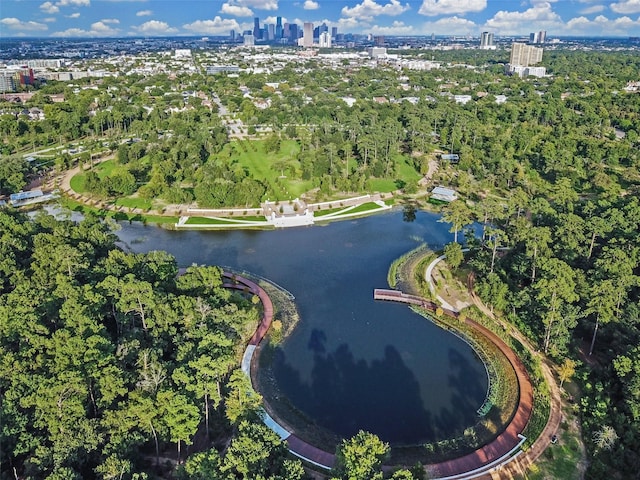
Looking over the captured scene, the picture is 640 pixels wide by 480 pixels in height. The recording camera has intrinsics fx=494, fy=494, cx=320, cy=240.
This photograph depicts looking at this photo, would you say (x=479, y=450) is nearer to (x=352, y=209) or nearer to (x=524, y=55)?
(x=352, y=209)

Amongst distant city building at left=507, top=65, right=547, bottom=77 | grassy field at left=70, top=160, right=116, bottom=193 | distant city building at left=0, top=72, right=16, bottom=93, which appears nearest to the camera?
grassy field at left=70, top=160, right=116, bottom=193

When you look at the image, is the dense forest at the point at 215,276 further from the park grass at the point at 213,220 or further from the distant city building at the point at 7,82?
the distant city building at the point at 7,82

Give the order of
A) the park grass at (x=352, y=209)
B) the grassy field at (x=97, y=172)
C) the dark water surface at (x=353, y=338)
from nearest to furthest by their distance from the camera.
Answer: the dark water surface at (x=353, y=338)
the park grass at (x=352, y=209)
the grassy field at (x=97, y=172)

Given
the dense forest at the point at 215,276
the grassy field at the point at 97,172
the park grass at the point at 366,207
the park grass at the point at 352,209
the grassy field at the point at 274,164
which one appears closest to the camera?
the dense forest at the point at 215,276

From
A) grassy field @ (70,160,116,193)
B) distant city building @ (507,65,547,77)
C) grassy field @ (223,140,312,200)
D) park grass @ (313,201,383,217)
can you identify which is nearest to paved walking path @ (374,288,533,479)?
park grass @ (313,201,383,217)

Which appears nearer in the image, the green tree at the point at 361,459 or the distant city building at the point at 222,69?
the green tree at the point at 361,459

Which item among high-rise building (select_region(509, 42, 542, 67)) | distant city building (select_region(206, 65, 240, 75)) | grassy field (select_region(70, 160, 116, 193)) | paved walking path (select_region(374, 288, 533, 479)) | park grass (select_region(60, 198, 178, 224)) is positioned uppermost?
high-rise building (select_region(509, 42, 542, 67))

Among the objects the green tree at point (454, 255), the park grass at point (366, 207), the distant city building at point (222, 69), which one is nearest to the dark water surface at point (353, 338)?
the park grass at point (366, 207)

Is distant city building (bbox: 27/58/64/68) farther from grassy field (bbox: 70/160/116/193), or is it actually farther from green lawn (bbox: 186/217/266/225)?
green lawn (bbox: 186/217/266/225)
